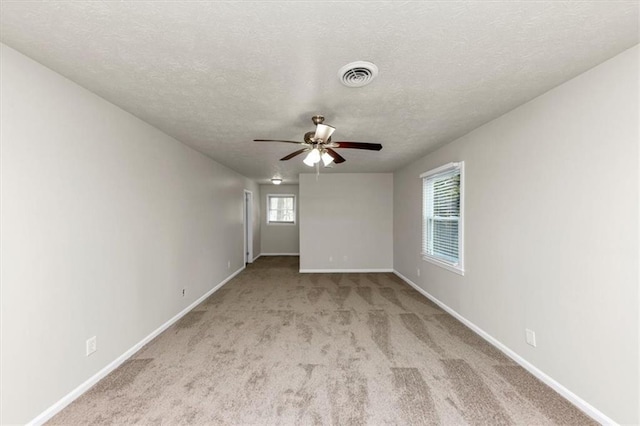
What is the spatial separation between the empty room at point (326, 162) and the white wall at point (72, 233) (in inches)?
0.6

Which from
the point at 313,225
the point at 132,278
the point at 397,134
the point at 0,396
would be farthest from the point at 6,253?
the point at 313,225

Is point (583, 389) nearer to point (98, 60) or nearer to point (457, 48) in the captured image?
point (457, 48)

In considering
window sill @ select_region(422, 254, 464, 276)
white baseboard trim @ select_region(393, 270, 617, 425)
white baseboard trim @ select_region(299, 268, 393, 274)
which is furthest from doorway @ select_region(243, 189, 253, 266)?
white baseboard trim @ select_region(393, 270, 617, 425)

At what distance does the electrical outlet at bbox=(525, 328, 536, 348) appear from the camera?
7.52 ft

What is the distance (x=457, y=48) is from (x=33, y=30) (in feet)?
7.57

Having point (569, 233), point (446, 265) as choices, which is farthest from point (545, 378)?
point (446, 265)

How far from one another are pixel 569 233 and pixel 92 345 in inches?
149

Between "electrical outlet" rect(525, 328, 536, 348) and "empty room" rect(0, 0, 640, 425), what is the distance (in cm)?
1

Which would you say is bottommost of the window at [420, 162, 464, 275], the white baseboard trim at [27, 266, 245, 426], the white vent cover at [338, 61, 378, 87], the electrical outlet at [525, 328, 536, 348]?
the white baseboard trim at [27, 266, 245, 426]

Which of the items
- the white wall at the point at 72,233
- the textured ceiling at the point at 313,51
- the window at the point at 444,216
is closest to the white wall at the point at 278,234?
the window at the point at 444,216

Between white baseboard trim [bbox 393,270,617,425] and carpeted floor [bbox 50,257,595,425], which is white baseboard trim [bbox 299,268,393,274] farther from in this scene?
white baseboard trim [bbox 393,270,617,425]

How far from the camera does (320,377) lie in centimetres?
225

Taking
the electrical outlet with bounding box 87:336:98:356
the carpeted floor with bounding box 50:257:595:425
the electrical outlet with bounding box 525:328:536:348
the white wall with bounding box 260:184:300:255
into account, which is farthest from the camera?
the white wall with bounding box 260:184:300:255

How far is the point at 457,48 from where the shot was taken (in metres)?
1.57
